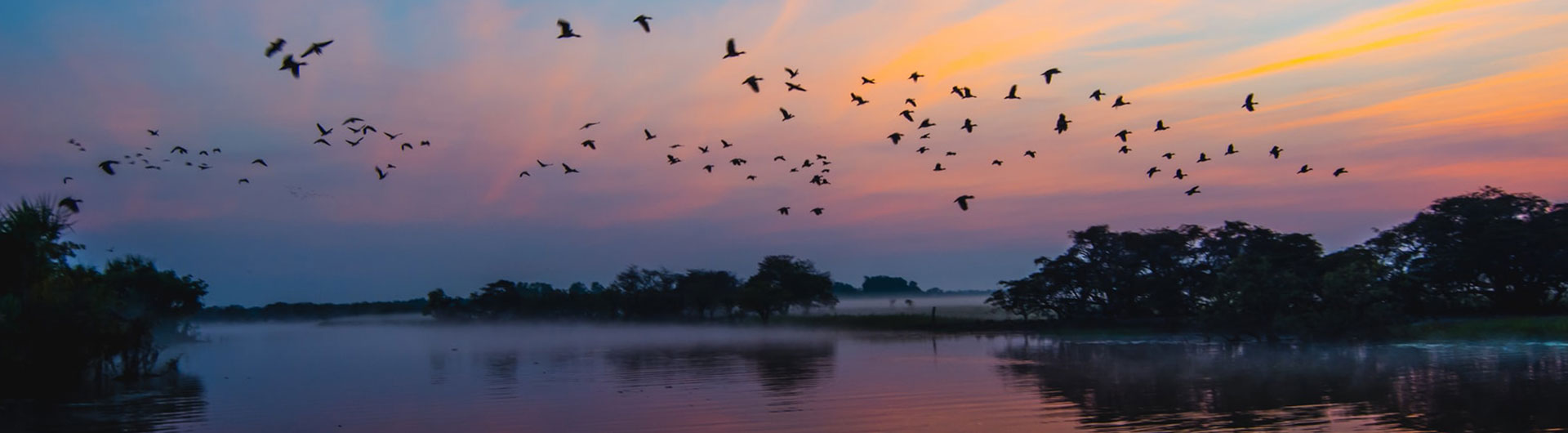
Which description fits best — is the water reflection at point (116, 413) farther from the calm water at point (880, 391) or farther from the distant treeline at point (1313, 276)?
the distant treeline at point (1313, 276)

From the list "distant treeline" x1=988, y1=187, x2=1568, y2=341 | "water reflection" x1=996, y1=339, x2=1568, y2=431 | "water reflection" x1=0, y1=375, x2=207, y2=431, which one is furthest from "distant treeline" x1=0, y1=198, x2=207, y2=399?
"distant treeline" x1=988, y1=187, x2=1568, y2=341

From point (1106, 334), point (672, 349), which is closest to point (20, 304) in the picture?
point (672, 349)

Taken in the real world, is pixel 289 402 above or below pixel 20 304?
below

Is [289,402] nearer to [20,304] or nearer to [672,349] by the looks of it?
[20,304]

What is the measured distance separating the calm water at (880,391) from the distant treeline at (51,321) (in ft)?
6.49

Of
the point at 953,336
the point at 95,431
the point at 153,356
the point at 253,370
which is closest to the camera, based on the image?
the point at 95,431

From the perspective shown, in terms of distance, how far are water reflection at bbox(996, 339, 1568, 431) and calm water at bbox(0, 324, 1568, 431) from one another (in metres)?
0.10

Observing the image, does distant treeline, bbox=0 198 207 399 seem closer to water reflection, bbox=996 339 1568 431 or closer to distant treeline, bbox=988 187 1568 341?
water reflection, bbox=996 339 1568 431

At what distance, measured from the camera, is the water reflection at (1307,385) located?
24.6 m

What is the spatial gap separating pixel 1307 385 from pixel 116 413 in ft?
105

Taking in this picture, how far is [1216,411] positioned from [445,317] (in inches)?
4658

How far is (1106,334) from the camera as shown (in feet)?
198

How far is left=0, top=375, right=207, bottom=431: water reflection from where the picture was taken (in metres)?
26.1

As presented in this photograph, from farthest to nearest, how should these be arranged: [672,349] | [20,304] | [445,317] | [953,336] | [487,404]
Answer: [445,317] < [953,336] < [672,349] < [20,304] < [487,404]
